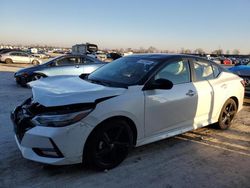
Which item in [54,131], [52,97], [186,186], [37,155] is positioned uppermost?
[52,97]

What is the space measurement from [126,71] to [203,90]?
1454 millimetres

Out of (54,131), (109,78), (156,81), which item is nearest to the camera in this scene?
(54,131)

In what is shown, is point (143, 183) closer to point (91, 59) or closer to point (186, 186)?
point (186, 186)

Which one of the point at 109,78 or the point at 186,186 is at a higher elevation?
the point at 109,78

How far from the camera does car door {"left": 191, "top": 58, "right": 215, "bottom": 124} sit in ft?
15.5

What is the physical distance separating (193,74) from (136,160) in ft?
6.14

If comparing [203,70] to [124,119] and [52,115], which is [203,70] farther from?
[52,115]

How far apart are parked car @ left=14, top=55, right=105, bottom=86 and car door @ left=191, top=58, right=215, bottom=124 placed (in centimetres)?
659

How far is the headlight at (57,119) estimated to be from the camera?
10.3 feet

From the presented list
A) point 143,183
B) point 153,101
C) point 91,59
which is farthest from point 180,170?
point 91,59

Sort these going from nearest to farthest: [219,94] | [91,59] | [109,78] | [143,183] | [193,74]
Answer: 1. [143,183]
2. [109,78]
3. [193,74]
4. [219,94]
5. [91,59]

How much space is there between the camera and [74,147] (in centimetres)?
322

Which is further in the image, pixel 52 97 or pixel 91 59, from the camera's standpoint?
pixel 91 59

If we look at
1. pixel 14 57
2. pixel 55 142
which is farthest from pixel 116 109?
pixel 14 57
